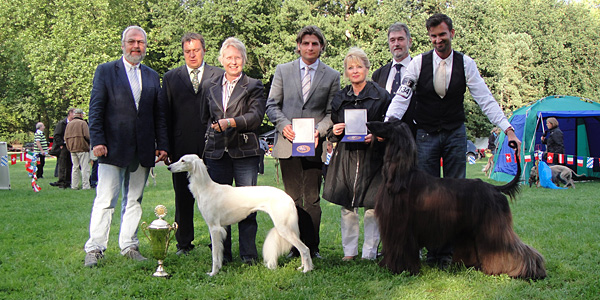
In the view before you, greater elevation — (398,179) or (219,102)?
(219,102)

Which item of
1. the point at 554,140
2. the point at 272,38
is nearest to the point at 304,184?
the point at 554,140

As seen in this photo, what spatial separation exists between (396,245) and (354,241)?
32.6 inches

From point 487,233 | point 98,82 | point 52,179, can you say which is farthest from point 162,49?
point 487,233

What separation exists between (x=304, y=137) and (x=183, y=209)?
1.79 m

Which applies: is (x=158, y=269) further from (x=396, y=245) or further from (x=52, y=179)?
(x=52, y=179)

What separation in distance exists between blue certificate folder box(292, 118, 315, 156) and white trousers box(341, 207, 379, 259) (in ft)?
2.76

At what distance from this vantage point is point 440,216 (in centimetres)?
395

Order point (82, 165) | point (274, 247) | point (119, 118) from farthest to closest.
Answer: point (82, 165), point (119, 118), point (274, 247)

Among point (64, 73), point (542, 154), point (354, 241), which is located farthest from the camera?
point (64, 73)

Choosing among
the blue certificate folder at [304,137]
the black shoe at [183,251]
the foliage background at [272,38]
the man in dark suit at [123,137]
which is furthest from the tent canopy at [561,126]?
the foliage background at [272,38]

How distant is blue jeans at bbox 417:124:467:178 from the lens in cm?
452

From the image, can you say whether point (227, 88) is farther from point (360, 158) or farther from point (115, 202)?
point (115, 202)

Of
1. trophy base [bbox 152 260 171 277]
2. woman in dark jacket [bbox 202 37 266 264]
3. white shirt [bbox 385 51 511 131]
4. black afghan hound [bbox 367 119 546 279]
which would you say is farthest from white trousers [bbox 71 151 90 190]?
black afghan hound [bbox 367 119 546 279]

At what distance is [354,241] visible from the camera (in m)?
4.88
